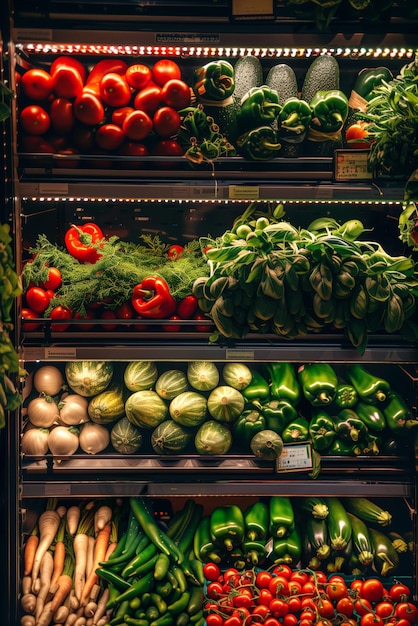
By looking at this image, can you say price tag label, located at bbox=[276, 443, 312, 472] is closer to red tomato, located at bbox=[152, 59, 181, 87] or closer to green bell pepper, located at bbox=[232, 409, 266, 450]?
green bell pepper, located at bbox=[232, 409, 266, 450]

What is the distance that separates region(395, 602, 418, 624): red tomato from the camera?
7.36 feet

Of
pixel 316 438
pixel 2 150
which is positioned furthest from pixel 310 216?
pixel 2 150

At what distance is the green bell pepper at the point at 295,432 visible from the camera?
2.41m

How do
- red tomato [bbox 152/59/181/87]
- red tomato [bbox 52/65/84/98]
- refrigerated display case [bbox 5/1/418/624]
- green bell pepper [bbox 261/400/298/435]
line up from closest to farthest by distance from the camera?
refrigerated display case [bbox 5/1/418/624], red tomato [bbox 52/65/84/98], red tomato [bbox 152/59/181/87], green bell pepper [bbox 261/400/298/435]

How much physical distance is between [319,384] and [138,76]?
1.53 meters

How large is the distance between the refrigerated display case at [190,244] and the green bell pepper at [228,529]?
0.56ft

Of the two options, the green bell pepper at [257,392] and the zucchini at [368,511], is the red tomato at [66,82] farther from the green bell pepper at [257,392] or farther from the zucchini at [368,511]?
the zucchini at [368,511]

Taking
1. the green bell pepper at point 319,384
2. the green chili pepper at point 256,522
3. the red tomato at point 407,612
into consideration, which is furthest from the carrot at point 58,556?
the red tomato at point 407,612

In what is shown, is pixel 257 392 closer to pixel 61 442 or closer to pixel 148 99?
pixel 61 442

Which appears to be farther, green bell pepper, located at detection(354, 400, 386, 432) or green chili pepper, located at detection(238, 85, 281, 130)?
green bell pepper, located at detection(354, 400, 386, 432)

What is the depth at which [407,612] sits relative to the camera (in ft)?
7.36

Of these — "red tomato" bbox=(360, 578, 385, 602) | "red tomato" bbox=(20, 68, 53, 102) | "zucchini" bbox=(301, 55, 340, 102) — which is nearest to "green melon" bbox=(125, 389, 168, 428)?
"red tomato" bbox=(360, 578, 385, 602)

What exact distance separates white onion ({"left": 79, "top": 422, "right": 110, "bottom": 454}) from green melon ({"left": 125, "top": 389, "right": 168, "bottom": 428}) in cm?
14

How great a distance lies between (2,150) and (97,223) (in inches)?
25.9
